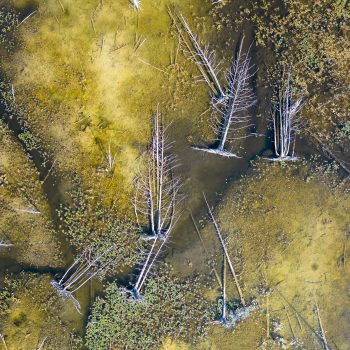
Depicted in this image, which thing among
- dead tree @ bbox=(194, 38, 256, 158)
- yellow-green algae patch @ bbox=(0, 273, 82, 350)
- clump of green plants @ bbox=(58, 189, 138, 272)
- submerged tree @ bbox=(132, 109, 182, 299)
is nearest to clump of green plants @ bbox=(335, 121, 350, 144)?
dead tree @ bbox=(194, 38, 256, 158)

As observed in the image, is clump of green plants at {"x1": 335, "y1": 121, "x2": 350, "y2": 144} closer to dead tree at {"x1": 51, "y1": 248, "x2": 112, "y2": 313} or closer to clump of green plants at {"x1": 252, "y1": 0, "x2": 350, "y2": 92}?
clump of green plants at {"x1": 252, "y1": 0, "x2": 350, "y2": 92}

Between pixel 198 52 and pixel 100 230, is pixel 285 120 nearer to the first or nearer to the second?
pixel 198 52

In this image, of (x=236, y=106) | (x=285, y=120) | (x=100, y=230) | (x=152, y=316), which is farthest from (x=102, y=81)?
(x=152, y=316)

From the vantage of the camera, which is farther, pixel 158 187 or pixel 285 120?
pixel 158 187

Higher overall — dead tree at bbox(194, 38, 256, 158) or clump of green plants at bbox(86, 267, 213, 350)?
dead tree at bbox(194, 38, 256, 158)

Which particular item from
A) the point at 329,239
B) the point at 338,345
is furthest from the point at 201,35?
the point at 338,345

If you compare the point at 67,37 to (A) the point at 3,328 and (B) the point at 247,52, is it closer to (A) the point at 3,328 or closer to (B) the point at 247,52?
(B) the point at 247,52

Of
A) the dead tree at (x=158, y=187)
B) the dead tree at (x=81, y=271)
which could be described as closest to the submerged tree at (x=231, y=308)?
the dead tree at (x=158, y=187)
